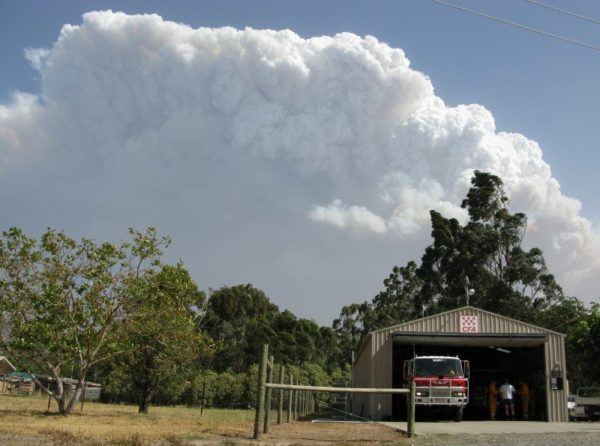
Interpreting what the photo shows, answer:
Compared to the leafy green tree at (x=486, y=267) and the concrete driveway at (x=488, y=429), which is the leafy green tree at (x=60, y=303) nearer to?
the concrete driveway at (x=488, y=429)

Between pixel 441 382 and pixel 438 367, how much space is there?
0.60 metres

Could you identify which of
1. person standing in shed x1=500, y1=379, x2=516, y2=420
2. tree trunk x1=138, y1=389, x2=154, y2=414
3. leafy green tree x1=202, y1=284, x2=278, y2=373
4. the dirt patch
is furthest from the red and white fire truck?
leafy green tree x1=202, y1=284, x2=278, y2=373

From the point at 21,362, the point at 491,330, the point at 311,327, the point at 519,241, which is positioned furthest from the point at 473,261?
the point at 21,362

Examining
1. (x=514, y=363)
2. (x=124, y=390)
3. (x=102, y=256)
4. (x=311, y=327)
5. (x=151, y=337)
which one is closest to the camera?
(x=102, y=256)

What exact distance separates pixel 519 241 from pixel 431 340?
2906 cm

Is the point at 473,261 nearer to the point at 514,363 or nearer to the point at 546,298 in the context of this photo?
the point at 546,298

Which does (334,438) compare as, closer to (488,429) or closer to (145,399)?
(488,429)

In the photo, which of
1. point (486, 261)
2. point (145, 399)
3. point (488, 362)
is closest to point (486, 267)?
point (486, 261)

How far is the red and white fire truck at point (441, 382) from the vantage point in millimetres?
20594

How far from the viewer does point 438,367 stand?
2134 cm

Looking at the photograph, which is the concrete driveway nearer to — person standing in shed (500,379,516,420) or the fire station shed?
person standing in shed (500,379,516,420)

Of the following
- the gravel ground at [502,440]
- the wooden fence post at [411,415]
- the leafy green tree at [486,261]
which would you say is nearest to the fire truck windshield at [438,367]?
the gravel ground at [502,440]

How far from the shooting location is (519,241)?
51.9 m

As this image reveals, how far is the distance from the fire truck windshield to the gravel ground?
700 cm
